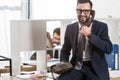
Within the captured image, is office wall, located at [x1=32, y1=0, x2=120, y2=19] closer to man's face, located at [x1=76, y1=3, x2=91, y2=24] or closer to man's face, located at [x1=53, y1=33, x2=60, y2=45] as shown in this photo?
man's face, located at [x1=53, y1=33, x2=60, y2=45]

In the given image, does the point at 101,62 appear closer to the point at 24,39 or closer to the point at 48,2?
the point at 24,39

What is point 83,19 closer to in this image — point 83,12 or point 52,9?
point 83,12

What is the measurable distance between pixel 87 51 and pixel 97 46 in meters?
0.16

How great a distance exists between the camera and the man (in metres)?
1.94

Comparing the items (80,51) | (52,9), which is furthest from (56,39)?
(52,9)

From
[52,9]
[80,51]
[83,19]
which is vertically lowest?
[80,51]

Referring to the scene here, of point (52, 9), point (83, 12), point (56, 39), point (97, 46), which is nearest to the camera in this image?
point (97, 46)

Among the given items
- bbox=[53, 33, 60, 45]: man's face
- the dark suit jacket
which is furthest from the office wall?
the dark suit jacket

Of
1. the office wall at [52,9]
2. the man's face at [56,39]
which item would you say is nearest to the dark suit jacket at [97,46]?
the man's face at [56,39]

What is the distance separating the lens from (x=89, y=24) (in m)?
1.99

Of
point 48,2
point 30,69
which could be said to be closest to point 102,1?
point 48,2

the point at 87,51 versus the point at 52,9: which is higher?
the point at 52,9

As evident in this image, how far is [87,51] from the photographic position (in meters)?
1.98

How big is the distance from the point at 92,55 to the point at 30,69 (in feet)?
3.08
